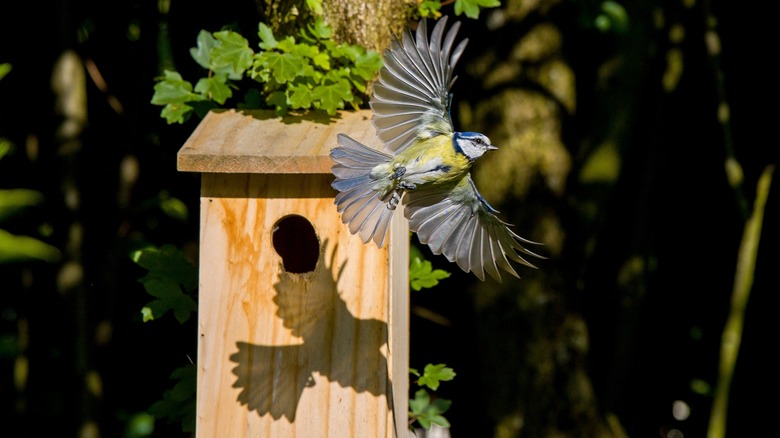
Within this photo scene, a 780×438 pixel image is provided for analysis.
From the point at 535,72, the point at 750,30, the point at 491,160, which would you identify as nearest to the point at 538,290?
the point at 491,160

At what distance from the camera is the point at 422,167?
199 centimetres

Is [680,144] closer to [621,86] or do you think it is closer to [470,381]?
[621,86]

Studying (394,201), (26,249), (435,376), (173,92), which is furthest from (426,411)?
(26,249)

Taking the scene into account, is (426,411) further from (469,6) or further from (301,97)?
(469,6)

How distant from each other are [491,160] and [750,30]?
1682 millimetres

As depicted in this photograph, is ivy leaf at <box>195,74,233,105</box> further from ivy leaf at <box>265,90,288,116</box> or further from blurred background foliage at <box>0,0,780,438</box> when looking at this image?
blurred background foliage at <box>0,0,780,438</box>

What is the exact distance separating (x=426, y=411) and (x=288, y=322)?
0.82m

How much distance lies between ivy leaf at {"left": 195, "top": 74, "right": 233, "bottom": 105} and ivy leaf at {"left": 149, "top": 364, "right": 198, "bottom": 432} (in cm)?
71

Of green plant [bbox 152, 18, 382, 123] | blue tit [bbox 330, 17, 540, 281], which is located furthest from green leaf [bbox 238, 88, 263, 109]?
blue tit [bbox 330, 17, 540, 281]

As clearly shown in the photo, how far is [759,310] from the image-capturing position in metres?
4.34

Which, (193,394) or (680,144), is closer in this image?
(193,394)

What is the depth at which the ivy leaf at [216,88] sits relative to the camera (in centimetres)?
236

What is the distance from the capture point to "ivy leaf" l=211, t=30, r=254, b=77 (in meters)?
2.26

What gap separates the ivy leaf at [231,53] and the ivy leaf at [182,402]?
796 millimetres
